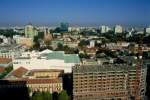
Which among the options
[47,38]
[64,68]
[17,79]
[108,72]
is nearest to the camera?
[108,72]

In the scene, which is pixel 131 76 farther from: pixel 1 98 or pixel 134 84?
pixel 1 98

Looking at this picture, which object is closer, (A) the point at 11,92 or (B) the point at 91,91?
(B) the point at 91,91

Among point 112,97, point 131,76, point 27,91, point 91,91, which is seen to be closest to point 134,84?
→ point 131,76


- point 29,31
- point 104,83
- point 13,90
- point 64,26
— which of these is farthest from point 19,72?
point 64,26

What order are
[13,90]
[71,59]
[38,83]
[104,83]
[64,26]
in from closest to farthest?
[104,83], [13,90], [38,83], [71,59], [64,26]

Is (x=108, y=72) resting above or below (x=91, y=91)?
above

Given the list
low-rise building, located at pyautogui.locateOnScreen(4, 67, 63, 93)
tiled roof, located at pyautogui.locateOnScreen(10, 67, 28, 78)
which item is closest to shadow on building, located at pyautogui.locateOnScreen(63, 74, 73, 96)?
low-rise building, located at pyautogui.locateOnScreen(4, 67, 63, 93)

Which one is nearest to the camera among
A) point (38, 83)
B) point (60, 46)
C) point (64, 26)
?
point (38, 83)

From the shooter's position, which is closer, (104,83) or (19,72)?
(104,83)

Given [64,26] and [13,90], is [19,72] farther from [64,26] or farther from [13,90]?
[64,26]
